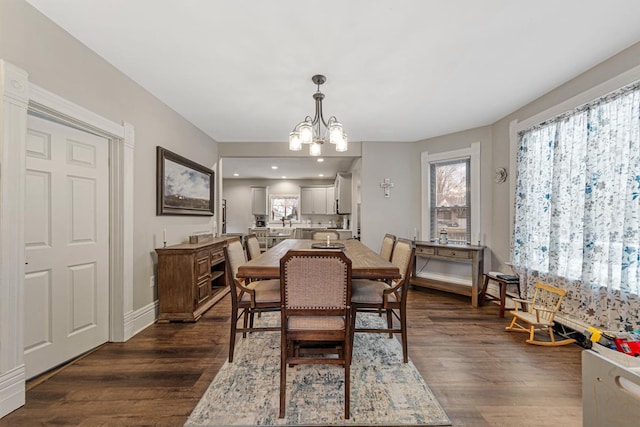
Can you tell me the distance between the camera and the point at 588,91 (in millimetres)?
2449

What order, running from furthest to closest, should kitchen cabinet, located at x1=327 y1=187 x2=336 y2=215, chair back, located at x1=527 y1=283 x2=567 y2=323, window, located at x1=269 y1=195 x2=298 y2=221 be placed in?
window, located at x1=269 y1=195 x2=298 y2=221 < kitchen cabinet, located at x1=327 y1=187 x2=336 y2=215 < chair back, located at x1=527 y1=283 x2=567 y2=323

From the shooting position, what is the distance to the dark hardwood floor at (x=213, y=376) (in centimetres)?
162

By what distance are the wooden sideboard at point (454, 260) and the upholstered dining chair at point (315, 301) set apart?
9.20ft

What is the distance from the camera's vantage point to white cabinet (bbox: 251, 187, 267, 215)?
8.76m

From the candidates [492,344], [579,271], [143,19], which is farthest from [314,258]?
[579,271]

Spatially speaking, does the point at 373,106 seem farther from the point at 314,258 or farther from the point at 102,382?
the point at 102,382

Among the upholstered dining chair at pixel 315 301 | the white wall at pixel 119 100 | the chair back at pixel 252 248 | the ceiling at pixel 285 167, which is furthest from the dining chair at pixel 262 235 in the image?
the upholstered dining chair at pixel 315 301

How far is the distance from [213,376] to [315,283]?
3.91ft

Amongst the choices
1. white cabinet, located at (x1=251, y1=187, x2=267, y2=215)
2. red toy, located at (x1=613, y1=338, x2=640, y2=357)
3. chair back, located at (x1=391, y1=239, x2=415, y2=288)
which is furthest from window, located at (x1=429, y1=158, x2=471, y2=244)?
white cabinet, located at (x1=251, y1=187, x2=267, y2=215)

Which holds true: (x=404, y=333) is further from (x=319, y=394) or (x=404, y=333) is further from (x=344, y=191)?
(x=344, y=191)

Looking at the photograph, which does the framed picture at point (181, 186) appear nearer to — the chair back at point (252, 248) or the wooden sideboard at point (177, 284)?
the wooden sideboard at point (177, 284)

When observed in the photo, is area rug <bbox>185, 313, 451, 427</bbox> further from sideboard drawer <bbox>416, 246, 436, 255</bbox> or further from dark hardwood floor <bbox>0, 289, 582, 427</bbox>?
sideboard drawer <bbox>416, 246, 436, 255</bbox>

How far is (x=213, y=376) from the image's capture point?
2021mm

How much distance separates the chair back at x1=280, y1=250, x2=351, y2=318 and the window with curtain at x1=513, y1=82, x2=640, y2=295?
7.58 ft
